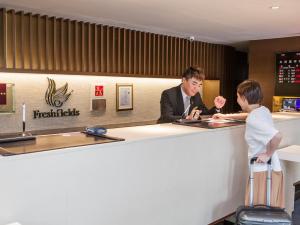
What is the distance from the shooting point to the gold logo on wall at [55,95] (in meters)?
4.62

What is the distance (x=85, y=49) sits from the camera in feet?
15.8

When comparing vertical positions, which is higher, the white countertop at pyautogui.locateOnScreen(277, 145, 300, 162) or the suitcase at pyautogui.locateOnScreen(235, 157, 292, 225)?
the white countertop at pyautogui.locateOnScreen(277, 145, 300, 162)

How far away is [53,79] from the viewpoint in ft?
15.3

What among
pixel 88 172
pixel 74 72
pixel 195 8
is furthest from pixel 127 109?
pixel 88 172

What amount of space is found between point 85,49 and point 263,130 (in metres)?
3.11

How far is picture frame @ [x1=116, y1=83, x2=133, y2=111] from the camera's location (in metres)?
5.46

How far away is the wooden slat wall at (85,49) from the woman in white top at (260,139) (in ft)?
9.00

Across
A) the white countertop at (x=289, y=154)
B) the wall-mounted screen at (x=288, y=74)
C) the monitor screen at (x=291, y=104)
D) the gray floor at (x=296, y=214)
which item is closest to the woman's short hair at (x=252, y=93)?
the white countertop at (x=289, y=154)

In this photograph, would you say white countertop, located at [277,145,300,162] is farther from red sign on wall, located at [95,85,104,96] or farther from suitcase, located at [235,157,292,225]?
red sign on wall, located at [95,85,104,96]

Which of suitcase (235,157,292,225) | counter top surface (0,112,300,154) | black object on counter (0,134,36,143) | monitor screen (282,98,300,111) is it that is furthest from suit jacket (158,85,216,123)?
monitor screen (282,98,300,111)

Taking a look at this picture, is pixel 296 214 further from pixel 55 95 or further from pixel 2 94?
pixel 2 94

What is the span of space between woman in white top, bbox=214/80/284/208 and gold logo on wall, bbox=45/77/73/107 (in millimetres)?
2830

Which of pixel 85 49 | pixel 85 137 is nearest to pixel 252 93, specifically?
pixel 85 137

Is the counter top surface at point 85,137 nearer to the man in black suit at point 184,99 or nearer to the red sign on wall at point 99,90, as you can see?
Result: the man in black suit at point 184,99
